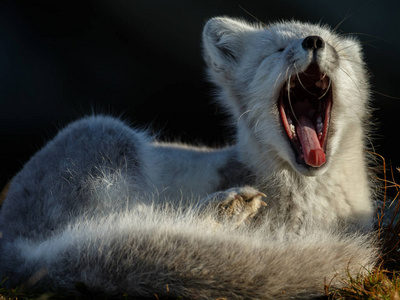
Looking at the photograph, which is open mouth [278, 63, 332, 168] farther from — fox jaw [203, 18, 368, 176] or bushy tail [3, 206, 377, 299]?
bushy tail [3, 206, 377, 299]

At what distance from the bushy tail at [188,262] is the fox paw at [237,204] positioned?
Answer: 222 mm

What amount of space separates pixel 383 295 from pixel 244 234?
462mm

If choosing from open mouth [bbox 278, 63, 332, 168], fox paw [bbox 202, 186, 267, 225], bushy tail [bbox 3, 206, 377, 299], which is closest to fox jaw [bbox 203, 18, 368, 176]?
open mouth [bbox 278, 63, 332, 168]

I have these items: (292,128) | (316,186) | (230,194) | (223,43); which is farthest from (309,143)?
(223,43)

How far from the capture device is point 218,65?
2.48 meters

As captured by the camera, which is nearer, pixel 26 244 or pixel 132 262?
pixel 132 262

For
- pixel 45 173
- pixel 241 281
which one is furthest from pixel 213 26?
pixel 241 281

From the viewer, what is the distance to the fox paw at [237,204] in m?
1.89

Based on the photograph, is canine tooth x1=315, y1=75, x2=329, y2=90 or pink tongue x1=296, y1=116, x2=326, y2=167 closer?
pink tongue x1=296, y1=116, x2=326, y2=167

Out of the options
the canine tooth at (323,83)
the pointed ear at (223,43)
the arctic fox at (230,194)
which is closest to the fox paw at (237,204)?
the arctic fox at (230,194)

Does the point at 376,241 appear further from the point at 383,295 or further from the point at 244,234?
the point at 244,234

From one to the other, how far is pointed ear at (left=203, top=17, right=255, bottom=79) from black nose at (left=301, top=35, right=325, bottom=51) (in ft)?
1.96

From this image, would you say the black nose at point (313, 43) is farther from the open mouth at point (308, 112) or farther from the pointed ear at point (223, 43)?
the pointed ear at point (223, 43)

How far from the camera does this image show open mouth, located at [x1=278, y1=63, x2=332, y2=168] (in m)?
1.99
